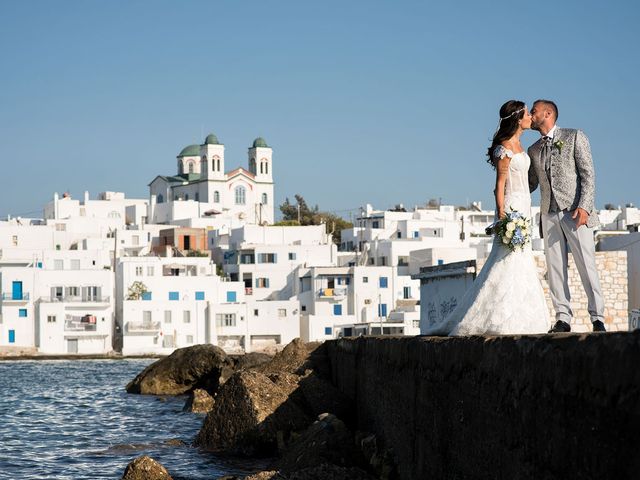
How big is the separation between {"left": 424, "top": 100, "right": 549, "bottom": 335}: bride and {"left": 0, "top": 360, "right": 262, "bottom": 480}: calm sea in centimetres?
736

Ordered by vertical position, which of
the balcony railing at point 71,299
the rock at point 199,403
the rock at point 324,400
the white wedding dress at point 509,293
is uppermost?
the balcony railing at point 71,299

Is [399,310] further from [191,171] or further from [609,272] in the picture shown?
[191,171]

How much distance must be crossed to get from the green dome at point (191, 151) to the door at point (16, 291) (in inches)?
3228

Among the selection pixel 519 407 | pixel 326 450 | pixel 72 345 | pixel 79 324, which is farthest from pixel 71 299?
pixel 519 407

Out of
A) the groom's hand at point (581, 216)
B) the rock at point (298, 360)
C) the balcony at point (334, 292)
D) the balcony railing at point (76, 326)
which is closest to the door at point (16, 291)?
the balcony railing at point (76, 326)

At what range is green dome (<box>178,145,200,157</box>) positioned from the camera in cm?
16350

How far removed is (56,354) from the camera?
8081cm

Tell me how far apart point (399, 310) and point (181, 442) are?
2269 inches

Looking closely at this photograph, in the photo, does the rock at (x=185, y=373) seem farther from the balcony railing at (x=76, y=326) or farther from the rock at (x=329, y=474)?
the balcony railing at (x=76, y=326)

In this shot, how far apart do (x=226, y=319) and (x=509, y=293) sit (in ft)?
240

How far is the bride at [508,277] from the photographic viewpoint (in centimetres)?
1037

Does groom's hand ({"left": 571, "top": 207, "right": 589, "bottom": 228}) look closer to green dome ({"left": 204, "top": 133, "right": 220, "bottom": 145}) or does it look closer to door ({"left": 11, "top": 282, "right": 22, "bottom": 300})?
door ({"left": 11, "top": 282, "right": 22, "bottom": 300})

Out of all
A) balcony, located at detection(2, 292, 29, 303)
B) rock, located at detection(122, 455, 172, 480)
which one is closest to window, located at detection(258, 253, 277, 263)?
balcony, located at detection(2, 292, 29, 303)

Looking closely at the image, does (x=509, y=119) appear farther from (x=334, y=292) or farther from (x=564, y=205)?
(x=334, y=292)
